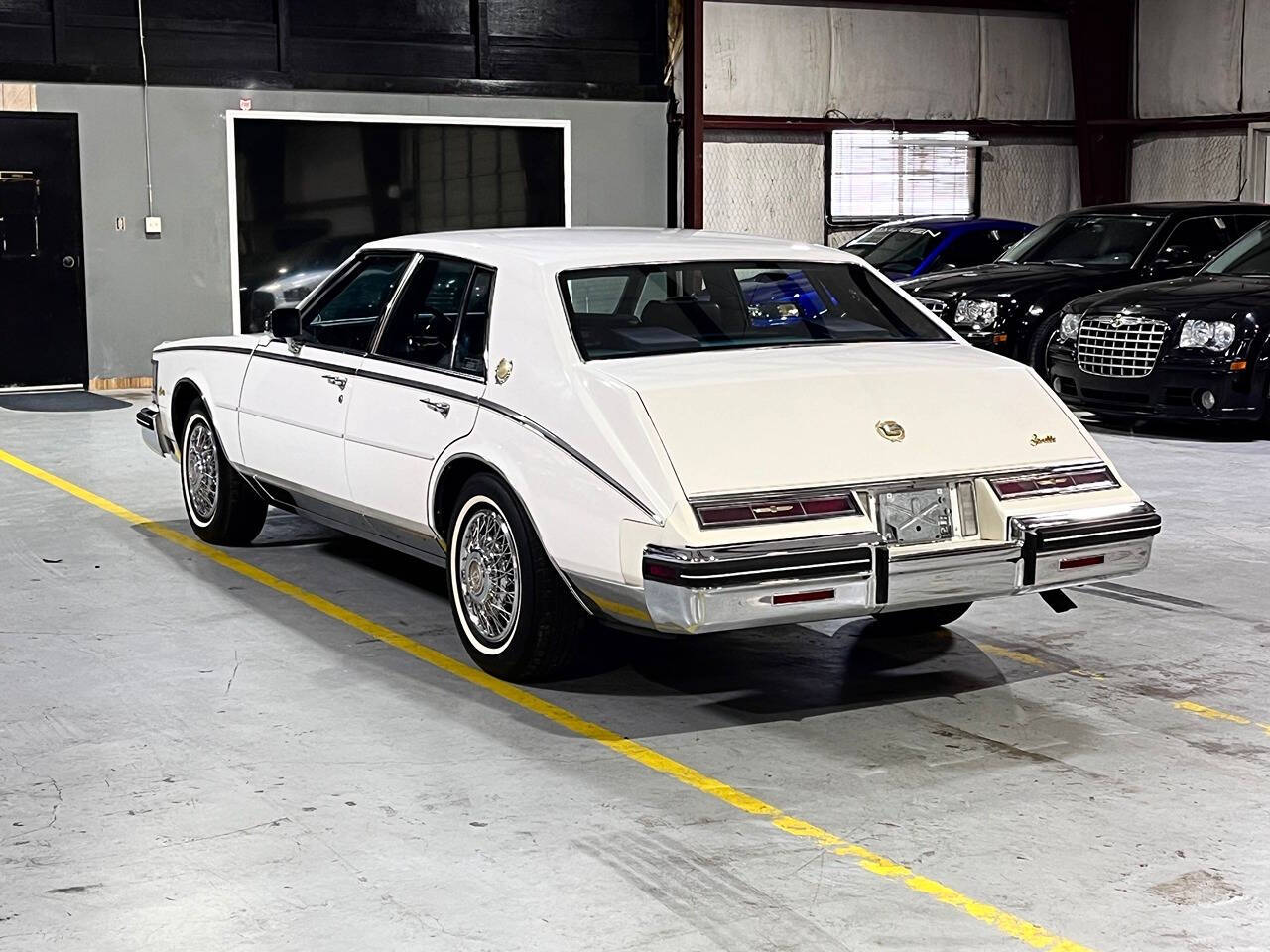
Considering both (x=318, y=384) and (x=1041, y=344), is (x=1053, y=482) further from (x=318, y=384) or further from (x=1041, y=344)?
(x=1041, y=344)

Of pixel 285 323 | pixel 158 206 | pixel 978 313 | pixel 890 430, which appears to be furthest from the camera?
pixel 158 206

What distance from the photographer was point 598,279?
5.98 m

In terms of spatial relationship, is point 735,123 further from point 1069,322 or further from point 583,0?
point 1069,322

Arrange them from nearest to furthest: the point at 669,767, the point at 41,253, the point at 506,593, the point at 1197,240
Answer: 1. the point at 669,767
2. the point at 506,593
3. the point at 1197,240
4. the point at 41,253

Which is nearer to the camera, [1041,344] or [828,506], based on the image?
[828,506]

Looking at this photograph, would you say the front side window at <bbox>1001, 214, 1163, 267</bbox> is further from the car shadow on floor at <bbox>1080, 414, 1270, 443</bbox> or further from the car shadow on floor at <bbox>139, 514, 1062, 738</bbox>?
the car shadow on floor at <bbox>139, 514, 1062, 738</bbox>

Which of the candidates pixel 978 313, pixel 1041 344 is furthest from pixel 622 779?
pixel 978 313

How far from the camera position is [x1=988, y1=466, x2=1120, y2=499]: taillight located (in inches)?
208

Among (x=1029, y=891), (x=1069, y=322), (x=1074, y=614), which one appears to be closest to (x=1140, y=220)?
(x=1069, y=322)

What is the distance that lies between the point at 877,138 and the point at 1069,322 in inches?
334

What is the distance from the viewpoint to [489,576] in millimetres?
5723

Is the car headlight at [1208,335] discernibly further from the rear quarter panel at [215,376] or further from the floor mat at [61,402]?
the floor mat at [61,402]

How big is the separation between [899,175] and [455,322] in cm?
1551

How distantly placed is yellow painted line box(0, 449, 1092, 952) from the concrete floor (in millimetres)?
44
